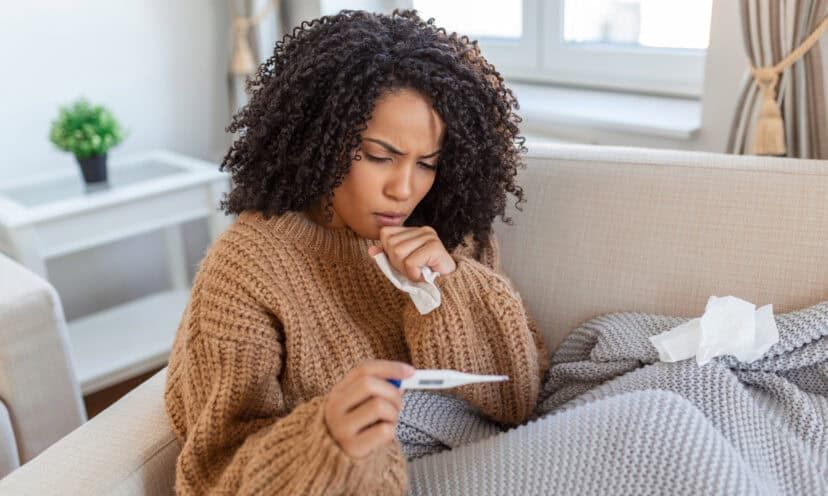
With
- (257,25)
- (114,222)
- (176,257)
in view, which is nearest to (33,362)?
(114,222)

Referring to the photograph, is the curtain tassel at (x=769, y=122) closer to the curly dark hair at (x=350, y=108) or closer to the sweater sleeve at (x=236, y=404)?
the curly dark hair at (x=350, y=108)

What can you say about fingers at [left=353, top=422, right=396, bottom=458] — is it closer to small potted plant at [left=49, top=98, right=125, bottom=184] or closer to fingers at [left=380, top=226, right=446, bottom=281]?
fingers at [left=380, top=226, right=446, bottom=281]

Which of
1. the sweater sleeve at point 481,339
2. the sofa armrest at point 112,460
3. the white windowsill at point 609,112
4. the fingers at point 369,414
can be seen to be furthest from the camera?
the white windowsill at point 609,112

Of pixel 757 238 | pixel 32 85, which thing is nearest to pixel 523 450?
pixel 757 238

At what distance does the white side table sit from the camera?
174 centimetres

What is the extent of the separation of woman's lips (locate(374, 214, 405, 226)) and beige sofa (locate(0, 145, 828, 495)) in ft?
0.87

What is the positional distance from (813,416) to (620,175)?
0.41 m

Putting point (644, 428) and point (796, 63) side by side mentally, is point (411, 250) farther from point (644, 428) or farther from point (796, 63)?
point (796, 63)

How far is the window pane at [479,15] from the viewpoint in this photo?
84.4 inches

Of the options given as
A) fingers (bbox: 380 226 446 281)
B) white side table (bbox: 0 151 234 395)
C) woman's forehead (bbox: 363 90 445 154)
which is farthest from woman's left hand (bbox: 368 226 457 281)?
white side table (bbox: 0 151 234 395)

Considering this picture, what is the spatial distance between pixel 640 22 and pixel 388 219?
48.0 inches

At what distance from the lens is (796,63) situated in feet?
4.10

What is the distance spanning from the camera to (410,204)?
3.18 feet

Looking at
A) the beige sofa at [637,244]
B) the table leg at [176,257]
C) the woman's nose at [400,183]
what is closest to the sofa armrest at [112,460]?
the beige sofa at [637,244]
